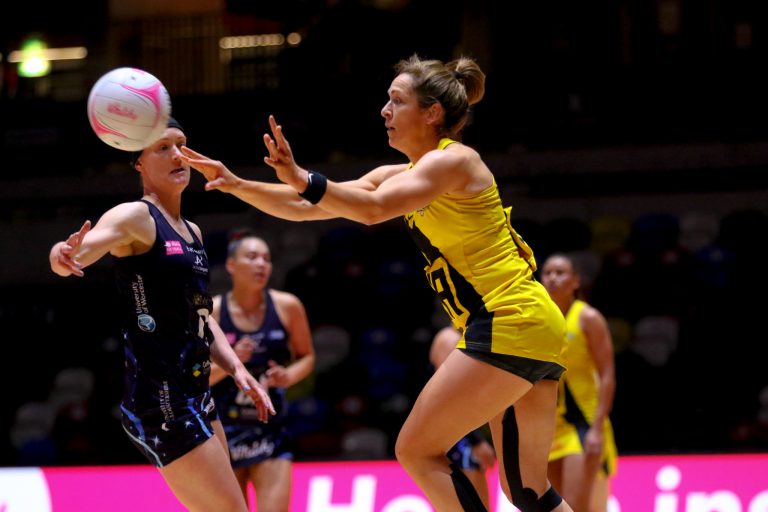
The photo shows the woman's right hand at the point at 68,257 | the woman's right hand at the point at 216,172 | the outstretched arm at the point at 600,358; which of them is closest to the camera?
the woman's right hand at the point at 68,257

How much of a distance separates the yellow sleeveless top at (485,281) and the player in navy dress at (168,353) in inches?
34.7

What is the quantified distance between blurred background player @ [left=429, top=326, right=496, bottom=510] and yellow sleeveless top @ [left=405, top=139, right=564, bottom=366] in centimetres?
221

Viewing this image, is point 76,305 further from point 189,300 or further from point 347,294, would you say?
point 189,300

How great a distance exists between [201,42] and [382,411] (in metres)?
5.67

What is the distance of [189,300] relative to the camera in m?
3.91

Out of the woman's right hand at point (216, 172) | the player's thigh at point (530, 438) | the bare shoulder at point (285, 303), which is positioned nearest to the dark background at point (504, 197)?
the bare shoulder at point (285, 303)

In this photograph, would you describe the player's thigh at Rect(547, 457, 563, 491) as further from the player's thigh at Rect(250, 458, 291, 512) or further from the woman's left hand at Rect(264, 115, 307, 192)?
the woman's left hand at Rect(264, 115, 307, 192)


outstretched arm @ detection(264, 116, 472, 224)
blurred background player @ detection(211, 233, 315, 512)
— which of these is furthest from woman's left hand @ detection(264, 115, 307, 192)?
blurred background player @ detection(211, 233, 315, 512)

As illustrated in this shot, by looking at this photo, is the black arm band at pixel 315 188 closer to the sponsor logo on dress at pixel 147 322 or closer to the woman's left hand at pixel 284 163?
the woman's left hand at pixel 284 163

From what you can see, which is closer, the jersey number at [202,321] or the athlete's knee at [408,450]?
the athlete's knee at [408,450]

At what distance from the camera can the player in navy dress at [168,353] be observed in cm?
376

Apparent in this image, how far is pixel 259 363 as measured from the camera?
564 cm

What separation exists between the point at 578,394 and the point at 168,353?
301cm

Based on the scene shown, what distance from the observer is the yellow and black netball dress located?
605 centimetres
